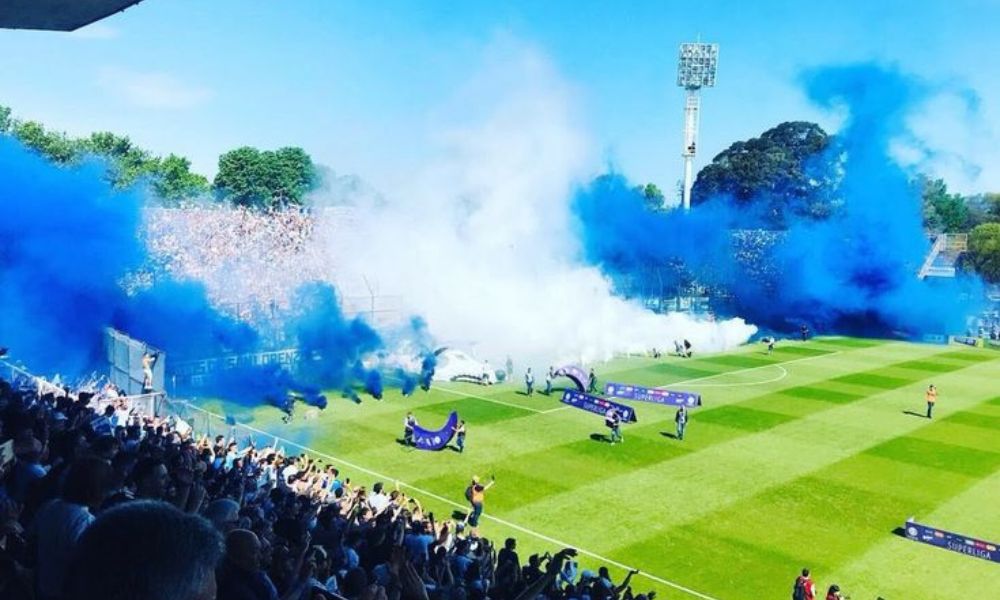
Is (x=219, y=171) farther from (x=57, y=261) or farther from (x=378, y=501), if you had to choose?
(x=378, y=501)

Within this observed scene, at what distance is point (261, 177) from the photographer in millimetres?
74750

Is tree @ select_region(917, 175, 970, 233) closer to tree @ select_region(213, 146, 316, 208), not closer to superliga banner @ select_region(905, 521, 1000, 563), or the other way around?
tree @ select_region(213, 146, 316, 208)

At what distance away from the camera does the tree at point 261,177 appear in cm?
7394

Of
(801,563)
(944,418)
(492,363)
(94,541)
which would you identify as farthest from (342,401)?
(94,541)

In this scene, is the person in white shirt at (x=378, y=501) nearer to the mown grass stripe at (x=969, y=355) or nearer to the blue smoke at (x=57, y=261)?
the blue smoke at (x=57, y=261)

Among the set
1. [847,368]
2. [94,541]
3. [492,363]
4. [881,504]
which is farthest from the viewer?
[847,368]

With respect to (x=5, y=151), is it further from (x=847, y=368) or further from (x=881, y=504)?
(x=847, y=368)

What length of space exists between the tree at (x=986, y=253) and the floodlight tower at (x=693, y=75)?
22.8m

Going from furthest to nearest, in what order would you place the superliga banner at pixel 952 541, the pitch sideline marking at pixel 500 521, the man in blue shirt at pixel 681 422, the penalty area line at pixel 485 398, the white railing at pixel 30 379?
the penalty area line at pixel 485 398 → the man in blue shirt at pixel 681 422 → the superliga banner at pixel 952 541 → the white railing at pixel 30 379 → the pitch sideline marking at pixel 500 521

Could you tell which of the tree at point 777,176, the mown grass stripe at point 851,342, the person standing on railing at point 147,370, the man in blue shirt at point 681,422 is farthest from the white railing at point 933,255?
the person standing on railing at point 147,370

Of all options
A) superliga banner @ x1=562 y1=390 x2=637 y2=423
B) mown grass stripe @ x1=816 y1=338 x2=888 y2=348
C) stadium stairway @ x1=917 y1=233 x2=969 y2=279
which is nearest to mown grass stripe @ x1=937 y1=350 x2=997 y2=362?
mown grass stripe @ x1=816 y1=338 x2=888 y2=348

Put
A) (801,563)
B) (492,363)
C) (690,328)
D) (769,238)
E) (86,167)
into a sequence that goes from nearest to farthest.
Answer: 1. (801,563)
2. (86,167)
3. (492,363)
4. (690,328)
5. (769,238)

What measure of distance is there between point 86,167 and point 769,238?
50.4 metres

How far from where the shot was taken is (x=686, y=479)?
76.1ft
